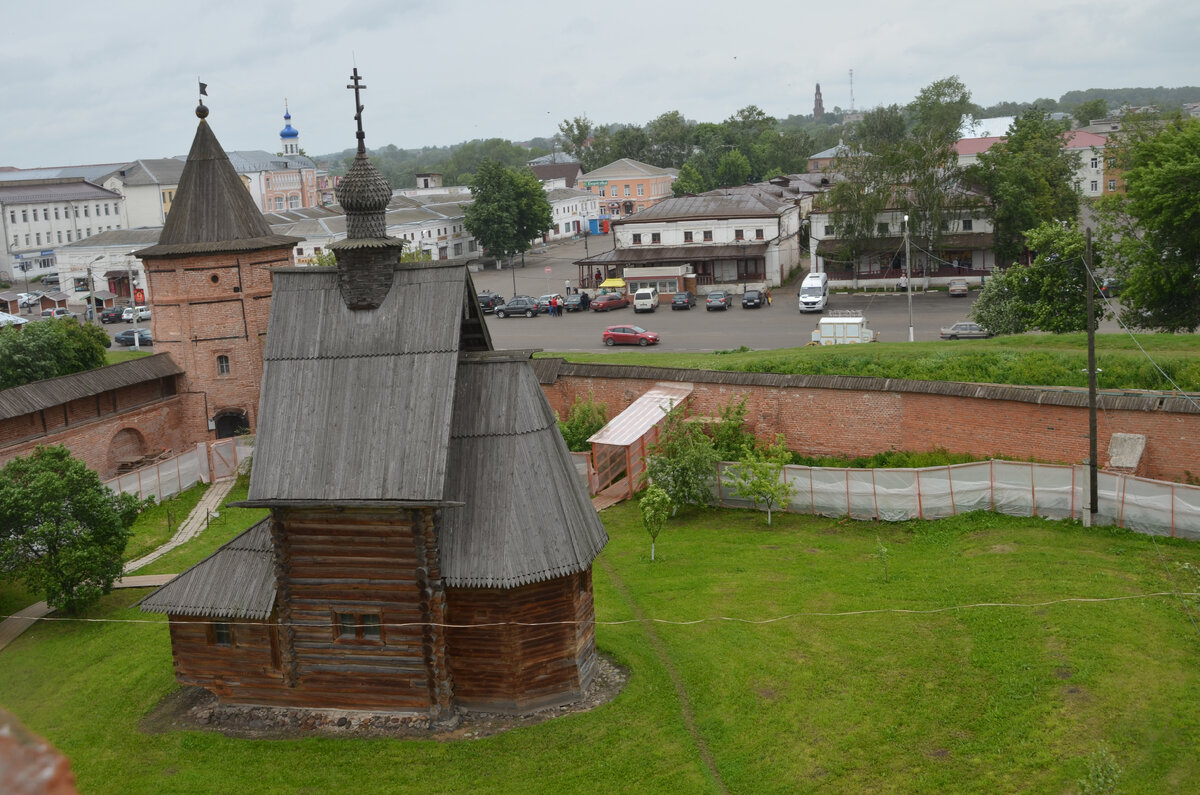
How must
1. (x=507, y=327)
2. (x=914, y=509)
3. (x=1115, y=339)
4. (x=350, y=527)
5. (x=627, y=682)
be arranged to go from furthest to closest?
(x=507, y=327), (x=1115, y=339), (x=914, y=509), (x=627, y=682), (x=350, y=527)

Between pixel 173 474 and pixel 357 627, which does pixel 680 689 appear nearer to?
pixel 357 627

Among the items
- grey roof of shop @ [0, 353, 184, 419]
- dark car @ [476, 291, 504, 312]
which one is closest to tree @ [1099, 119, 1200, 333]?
grey roof of shop @ [0, 353, 184, 419]

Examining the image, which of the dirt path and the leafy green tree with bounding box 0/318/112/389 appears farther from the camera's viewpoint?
the leafy green tree with bounding box 0/318/112/389

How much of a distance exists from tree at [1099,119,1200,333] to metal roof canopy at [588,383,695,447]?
1553 cm

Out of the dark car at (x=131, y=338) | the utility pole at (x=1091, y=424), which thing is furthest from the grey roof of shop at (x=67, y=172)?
the utility pole at (x=1091, y=424)

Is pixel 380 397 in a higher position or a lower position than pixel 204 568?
higher

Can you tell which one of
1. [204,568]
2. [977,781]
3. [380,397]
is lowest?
[977,781]

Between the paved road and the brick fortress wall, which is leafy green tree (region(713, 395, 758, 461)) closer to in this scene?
the brick fortress wall

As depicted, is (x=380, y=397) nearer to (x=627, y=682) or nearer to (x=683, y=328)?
(x=627, y=682)

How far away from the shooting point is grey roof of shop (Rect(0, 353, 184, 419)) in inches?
1267

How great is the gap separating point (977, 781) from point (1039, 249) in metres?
30.7

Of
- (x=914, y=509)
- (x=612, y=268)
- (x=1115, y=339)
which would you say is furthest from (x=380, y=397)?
(x=612, y=268)

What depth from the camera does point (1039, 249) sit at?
1665 inches

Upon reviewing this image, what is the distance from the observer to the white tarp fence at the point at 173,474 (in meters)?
33.4
